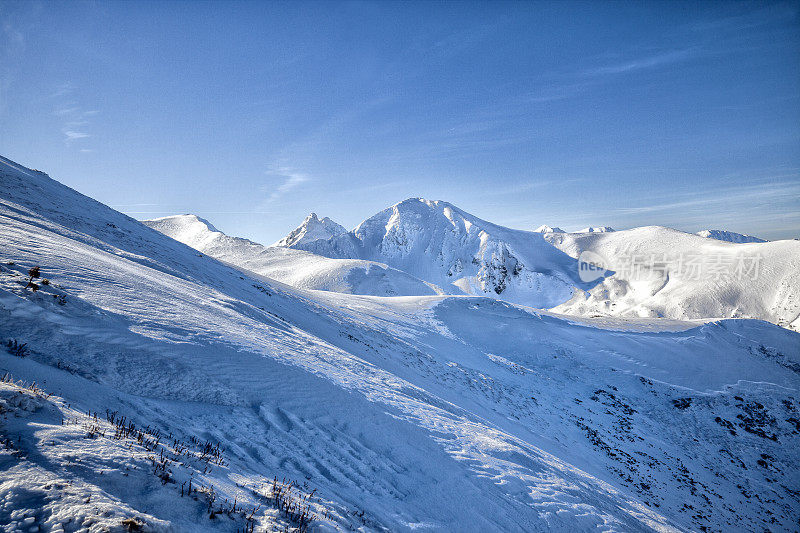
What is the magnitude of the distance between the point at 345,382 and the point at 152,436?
601 cm

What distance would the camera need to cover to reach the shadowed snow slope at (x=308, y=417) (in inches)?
154

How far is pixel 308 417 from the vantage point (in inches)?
316

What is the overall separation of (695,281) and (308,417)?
124917 mm

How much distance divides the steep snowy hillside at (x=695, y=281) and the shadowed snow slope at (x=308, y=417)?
3046 inches

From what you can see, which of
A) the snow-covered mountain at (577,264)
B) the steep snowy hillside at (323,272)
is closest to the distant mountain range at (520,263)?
the steep snowy hillside at (323,272)

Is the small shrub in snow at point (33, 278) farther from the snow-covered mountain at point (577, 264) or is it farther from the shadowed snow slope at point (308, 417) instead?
the snow-covered mountain at point (577, 264)

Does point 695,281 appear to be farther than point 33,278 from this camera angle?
Yes

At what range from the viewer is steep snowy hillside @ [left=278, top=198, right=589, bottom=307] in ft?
403

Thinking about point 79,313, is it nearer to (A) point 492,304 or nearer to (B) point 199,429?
(B) point 199,429

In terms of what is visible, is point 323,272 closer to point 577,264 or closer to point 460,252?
point 460,252

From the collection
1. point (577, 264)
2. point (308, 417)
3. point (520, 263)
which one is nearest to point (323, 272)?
point (308, 417)

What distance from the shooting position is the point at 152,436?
5.02 meters

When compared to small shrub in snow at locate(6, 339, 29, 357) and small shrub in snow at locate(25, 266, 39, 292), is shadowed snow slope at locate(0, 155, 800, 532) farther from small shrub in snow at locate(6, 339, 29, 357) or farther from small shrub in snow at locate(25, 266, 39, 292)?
small shrub in snow at locate(25, 266, 39, 292)

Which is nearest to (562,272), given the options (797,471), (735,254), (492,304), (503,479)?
(735,254)
